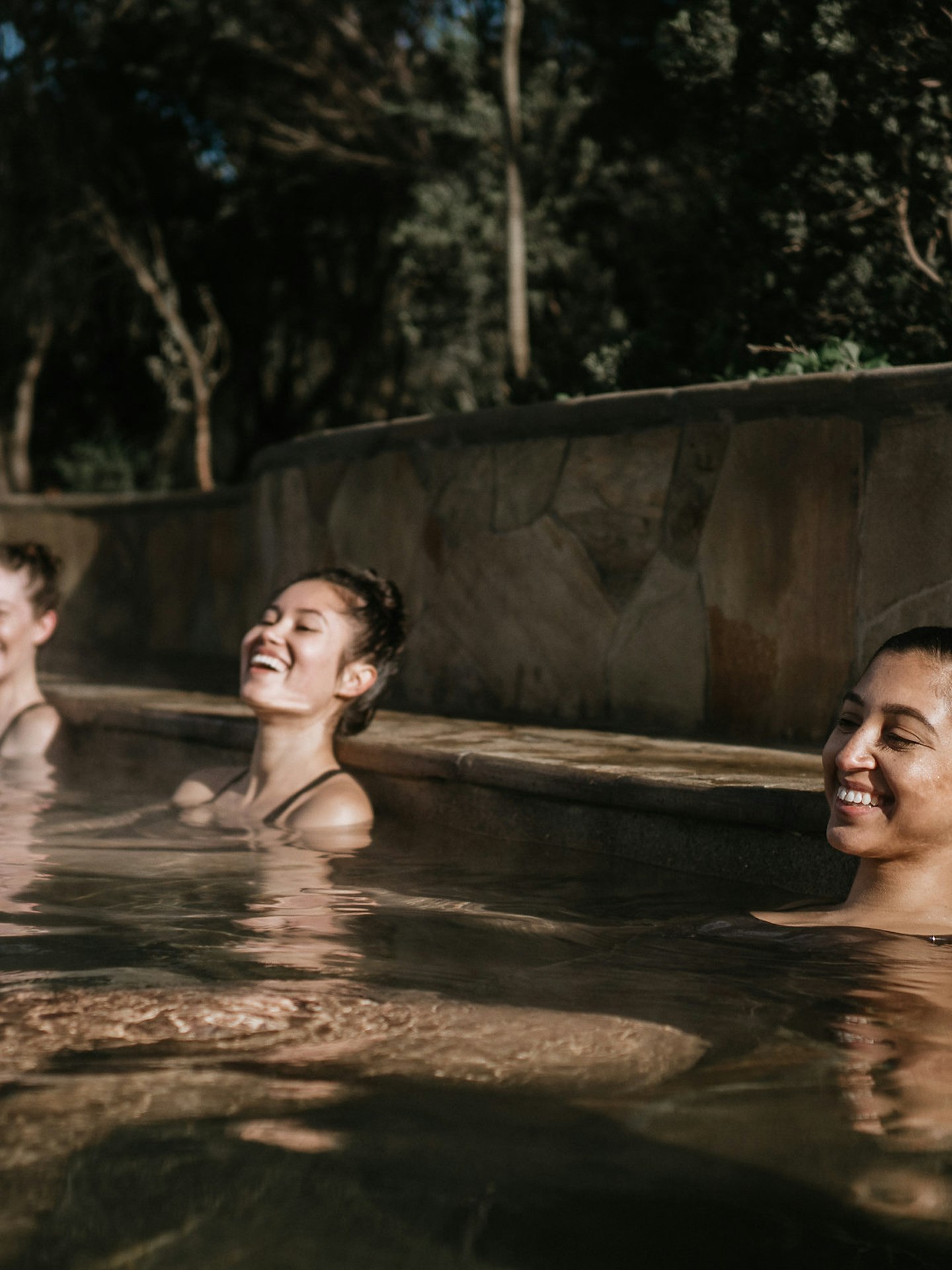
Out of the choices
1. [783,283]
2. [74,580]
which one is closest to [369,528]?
[783,283]

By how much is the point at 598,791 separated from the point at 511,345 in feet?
19.3

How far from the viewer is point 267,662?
13.9 feet

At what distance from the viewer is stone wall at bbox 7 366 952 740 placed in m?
4.40

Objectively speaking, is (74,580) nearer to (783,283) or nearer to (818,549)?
(783,283)

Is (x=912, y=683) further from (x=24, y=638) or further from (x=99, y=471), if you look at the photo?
→ (x=99, y=471)

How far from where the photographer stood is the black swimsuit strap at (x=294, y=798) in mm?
4301

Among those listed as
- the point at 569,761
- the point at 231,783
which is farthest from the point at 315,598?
the point at 569,761

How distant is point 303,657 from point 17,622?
1.67 m

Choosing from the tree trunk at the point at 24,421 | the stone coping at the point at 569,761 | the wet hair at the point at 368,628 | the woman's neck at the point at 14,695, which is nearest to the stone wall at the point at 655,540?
the stone coping at the point at 569,761

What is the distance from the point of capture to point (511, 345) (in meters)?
9.15

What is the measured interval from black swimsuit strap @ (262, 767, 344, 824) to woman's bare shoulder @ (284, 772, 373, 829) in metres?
0.04

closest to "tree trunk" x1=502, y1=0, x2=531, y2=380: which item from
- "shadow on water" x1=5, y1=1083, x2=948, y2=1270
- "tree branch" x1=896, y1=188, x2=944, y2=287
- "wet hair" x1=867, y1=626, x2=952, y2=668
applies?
"tree branch" x1=896, y1=188, x2=944, y2=287

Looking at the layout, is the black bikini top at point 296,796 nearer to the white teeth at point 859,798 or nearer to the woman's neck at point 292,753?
the woman's neck at point 292,753

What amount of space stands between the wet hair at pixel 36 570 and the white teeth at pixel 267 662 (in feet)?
5.13
